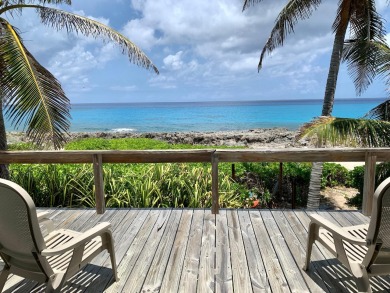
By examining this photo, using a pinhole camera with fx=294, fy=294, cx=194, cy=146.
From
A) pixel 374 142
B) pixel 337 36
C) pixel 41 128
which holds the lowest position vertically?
pixel 374 142

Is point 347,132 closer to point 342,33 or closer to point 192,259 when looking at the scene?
point 342,33

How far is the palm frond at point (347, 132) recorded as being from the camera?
4496 millimetres

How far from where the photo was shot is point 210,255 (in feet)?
9.35

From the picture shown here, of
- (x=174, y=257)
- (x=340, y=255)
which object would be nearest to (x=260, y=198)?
(x=174, y=257)

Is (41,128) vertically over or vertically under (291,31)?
under

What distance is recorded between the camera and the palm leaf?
266 inches

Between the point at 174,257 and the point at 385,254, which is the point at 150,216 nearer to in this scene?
the point at 174,257

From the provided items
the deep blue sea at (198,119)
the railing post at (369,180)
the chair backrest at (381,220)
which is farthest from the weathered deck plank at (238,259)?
the deep blue sea at (198,119)

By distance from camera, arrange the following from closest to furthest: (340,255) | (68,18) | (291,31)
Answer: (340,255) → (68,18) → (291,31)

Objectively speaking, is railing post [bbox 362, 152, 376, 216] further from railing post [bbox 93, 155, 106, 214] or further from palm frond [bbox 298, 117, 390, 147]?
railing post [bbox 93, 155, 106, 214]

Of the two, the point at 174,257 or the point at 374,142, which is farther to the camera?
the point at 374,142

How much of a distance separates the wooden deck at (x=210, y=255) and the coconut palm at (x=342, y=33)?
323 centimetres

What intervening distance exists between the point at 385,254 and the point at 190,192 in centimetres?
309

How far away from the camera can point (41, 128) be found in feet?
13.2
